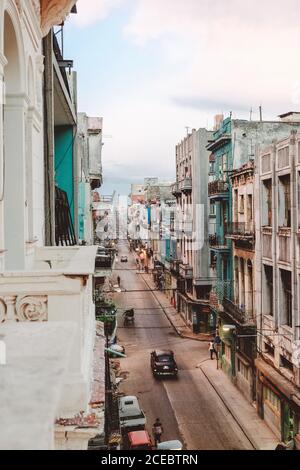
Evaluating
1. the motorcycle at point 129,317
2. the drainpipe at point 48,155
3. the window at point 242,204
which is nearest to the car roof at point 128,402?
the window at point 242,204

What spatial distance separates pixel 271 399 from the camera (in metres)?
20.8

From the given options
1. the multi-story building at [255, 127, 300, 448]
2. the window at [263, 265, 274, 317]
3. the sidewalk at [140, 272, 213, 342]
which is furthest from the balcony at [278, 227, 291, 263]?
the sidewalk at [140, 272, 213, 342]

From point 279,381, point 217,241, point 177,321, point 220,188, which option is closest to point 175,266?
point 177,321

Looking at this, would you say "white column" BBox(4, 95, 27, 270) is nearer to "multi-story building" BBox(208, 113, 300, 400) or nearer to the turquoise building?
"multi-story building" BBox(208, 113, 300, 400)

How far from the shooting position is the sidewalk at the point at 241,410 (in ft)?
62.4

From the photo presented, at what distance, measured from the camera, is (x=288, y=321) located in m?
19.4

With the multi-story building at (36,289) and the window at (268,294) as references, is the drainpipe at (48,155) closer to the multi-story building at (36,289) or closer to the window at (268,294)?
the multi-story building at (36,289)

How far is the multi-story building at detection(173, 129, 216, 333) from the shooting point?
124 feet

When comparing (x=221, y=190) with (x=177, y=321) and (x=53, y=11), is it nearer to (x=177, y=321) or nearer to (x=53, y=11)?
(x=177, y=321)

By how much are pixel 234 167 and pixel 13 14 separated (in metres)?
23.2

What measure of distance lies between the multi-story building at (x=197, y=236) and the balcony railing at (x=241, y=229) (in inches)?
404

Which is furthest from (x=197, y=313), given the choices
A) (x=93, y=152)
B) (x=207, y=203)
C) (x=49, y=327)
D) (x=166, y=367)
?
(x=49, y=327)

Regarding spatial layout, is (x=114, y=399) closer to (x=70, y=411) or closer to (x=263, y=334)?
(x=263, y=334)

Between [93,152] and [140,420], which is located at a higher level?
[93,152]
